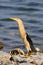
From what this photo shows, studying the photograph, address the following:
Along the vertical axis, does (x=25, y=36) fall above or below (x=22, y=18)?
above

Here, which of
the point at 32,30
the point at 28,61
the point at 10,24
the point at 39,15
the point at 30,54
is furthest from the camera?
the point at 39,15

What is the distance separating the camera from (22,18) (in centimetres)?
1705

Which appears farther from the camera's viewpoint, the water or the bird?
the water

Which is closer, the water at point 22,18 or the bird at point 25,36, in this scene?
the bird at point 25,36

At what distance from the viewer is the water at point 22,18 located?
13.2 meters

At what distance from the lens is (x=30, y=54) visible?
9.03 m

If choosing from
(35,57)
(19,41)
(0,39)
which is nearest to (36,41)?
(19,41)

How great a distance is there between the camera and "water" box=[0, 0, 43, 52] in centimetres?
1323

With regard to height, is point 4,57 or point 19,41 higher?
point 4,57

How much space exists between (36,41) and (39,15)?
4489 millimetres

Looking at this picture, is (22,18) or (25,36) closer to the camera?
(25,36)

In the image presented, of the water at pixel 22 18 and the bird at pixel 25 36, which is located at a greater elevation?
the bird at pixel 25 36

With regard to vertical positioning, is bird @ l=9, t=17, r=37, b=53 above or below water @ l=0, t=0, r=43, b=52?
above

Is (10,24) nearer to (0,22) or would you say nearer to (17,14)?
(0,22)
